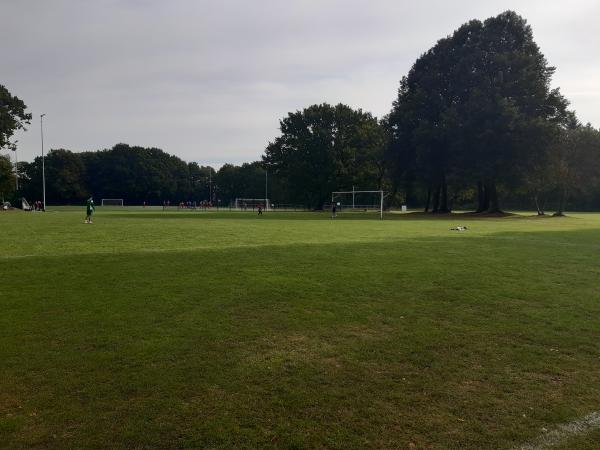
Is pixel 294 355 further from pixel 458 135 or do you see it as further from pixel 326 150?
pixel 326 150

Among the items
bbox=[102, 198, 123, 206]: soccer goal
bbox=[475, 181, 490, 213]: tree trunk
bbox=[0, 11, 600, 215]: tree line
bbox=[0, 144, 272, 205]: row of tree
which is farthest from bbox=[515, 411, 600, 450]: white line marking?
bbox=[102, 198, 123, 206]: soccer goal

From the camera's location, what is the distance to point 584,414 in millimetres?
4598

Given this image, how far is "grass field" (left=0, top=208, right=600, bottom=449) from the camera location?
430 centimetres

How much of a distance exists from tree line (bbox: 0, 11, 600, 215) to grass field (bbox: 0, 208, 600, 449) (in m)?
38.2

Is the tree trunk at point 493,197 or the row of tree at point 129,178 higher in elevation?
the row of tree at point 129,178

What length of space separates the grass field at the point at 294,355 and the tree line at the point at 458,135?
3824cm

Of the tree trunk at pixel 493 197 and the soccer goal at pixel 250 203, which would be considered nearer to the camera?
the tree trunk at pixel 493 197

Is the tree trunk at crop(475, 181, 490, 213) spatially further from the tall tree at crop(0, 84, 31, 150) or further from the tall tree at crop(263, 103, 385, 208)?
the tall tree at crop(0, 84, 31, 150)

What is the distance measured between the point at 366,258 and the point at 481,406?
28.1ft

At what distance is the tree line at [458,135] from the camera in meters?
46.3

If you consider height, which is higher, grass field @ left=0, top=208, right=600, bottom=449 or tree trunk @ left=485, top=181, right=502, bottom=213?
tree trunk @ left=485, top=181, right=502, bottom=213

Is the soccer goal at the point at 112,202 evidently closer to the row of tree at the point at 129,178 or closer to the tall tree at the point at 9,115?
the row of tree at the point at 129,178

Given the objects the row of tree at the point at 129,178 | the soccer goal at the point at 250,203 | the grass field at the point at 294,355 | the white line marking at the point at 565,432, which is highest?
the row of tree at the point at 129,178

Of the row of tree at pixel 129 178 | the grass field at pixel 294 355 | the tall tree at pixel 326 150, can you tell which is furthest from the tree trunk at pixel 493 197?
the row of tree at pixel 129 178
